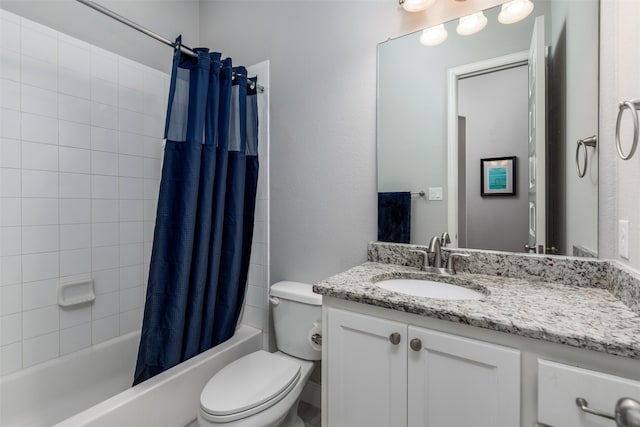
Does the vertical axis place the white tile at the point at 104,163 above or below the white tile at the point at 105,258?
above

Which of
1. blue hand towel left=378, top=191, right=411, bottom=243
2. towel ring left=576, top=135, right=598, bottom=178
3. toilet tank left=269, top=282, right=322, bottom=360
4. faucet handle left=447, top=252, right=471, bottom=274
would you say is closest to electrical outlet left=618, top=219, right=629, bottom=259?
towel ring left=576, top=135, right=598, bottom=178

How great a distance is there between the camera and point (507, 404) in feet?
2.39

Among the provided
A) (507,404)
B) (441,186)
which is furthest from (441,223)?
(507,404)

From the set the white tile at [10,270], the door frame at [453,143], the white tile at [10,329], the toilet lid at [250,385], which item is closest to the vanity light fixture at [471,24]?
the door frame at [453,143]

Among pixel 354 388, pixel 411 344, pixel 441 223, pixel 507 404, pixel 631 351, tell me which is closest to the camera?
pixel 631 351

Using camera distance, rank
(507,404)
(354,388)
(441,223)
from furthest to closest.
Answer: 1. (441,223)
2. (354,388)
3. (507,404)

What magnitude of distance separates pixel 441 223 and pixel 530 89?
25.0 inches

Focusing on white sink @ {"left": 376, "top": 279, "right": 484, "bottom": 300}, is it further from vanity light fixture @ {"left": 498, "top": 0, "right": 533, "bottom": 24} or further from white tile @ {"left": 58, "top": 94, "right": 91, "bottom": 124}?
white tile @ {"left": 58, "top": 94, "right": 91, "bottom": 124}

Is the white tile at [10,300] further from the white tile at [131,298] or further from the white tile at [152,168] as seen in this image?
the white tile at [152,168]

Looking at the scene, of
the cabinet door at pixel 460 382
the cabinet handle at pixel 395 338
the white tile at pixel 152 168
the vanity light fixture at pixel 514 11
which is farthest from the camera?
the white tile at pixel 152 168

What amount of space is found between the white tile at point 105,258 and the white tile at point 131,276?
0.06 m

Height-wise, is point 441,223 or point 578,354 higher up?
point 441,223

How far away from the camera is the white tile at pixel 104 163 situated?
5.27 feet

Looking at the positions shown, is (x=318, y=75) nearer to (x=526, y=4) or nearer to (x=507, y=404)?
(x=526, y=4)
